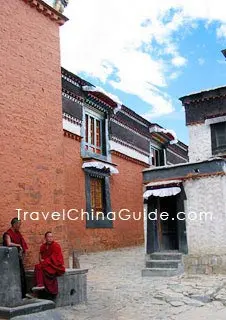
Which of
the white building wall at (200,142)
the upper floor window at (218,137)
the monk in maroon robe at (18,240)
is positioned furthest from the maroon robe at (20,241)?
the upper floor window at (218,137)

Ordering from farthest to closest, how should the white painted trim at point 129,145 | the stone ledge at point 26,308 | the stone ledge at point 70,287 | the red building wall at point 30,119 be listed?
the white painted trim at point 129,145
the red building wall at point 30,119
the stone ledge at point 70,287
the stone ledge at point 26,308

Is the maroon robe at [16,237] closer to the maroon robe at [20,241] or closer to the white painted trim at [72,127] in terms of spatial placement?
the maroon robe at [20,241]

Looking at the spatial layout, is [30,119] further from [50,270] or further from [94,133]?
[94,133]

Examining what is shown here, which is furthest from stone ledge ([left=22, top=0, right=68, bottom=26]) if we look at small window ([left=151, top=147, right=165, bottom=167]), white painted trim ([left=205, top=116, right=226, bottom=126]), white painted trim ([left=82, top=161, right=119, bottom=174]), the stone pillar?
small window ([left=151, top=147, right=165, bottom=167])

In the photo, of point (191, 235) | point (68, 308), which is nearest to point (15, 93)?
point (68, 308)

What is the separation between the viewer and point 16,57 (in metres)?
8.44

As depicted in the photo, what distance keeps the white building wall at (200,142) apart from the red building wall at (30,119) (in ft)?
29.2

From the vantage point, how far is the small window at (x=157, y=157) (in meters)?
23.2

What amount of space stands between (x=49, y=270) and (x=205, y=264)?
19.3 ft

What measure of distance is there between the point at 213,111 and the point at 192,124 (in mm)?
1004

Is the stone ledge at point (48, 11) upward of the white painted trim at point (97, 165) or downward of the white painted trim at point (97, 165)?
upward

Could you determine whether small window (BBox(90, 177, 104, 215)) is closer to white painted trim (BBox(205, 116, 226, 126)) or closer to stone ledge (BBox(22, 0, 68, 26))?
white painted trim (BBox(205, 116, 226, 126))

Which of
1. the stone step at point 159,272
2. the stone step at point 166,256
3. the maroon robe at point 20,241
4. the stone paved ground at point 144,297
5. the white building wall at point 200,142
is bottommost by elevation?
the stone paved ground at point 144,297

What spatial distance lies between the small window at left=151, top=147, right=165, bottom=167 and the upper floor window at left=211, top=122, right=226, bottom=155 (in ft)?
21.1
